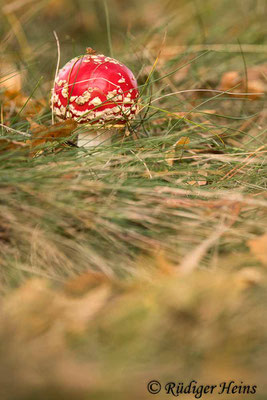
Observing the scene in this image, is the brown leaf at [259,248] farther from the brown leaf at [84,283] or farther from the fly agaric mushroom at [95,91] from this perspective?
the fly agaric mushroom at [95,91]

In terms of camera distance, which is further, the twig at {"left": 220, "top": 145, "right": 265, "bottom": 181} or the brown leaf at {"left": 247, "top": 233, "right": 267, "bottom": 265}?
the twig at {"left": 220, "top": 145, "right": 265, "bottom": 181}

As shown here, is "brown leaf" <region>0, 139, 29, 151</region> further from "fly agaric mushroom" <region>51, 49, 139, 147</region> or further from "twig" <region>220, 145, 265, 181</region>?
"twig" <region>220, 145, 265, 181</region>

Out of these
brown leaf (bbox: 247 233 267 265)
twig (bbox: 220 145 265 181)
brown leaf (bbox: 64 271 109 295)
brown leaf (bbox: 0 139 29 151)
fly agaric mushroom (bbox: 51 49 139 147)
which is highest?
fly agaric mushroom (bbox: 51 49 139 147)

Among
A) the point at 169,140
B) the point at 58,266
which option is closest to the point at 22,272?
the point at 58,266

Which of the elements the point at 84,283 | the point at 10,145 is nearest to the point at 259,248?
the point at 84,283

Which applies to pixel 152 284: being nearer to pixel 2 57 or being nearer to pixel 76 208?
pixel 76 208

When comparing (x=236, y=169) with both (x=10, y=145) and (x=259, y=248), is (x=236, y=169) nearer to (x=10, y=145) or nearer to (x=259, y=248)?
(x=259, y=248)

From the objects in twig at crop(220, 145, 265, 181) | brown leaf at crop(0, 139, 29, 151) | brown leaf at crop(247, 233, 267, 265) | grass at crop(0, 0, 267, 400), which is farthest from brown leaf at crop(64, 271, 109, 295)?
twig at crop(220, 145, 265, 181)

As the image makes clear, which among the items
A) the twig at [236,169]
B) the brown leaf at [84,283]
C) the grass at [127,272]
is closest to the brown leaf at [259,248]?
the grass at [127,272]
